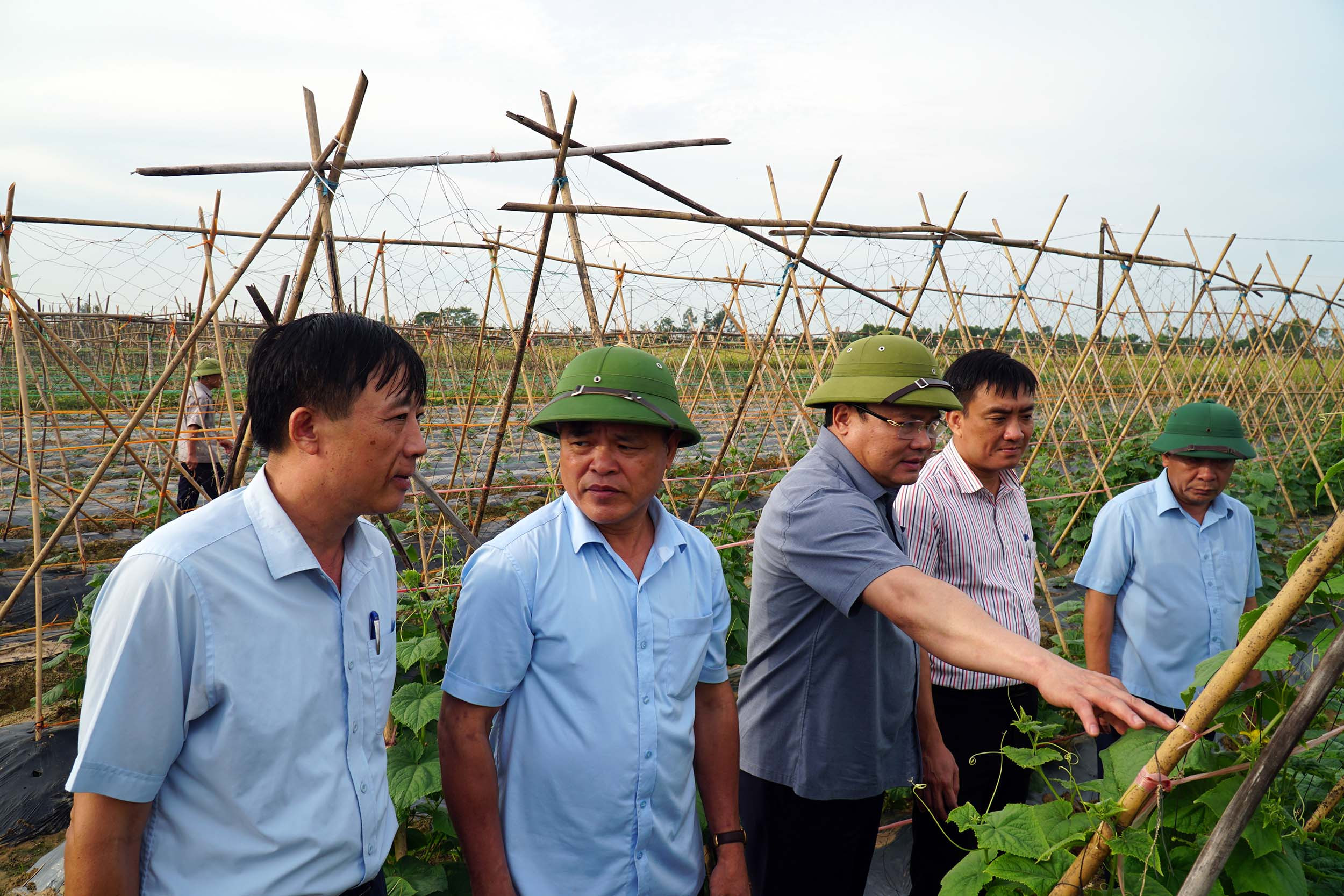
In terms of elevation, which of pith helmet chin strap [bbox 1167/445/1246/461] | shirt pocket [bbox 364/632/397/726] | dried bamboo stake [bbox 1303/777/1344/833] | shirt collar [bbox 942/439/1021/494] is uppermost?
pith helmet chin strap [bbox 1167/445/1246/461]

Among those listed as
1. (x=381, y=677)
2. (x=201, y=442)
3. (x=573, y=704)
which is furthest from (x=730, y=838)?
(x=201, y=442)

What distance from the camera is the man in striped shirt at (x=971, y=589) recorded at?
237cm

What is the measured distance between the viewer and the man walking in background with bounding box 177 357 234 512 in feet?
26.0

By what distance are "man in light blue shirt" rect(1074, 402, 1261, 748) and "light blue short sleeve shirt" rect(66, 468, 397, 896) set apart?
2.36 metres

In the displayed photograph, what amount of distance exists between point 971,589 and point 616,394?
139cm

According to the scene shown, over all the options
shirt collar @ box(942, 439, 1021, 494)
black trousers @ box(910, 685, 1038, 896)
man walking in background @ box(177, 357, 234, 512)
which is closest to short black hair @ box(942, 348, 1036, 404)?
shirt collar @ box(942, 439, 1021, 494)

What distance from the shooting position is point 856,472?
2053mm

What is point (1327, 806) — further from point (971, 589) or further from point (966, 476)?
point (966, 476)

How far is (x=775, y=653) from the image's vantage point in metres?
2.08

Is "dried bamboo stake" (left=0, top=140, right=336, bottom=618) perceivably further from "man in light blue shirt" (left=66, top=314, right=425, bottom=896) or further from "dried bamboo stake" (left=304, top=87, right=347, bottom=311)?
"man in light blue shirt" (left=66, top=314, right=425, bottom=896)

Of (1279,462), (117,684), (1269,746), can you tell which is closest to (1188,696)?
(1269,746)

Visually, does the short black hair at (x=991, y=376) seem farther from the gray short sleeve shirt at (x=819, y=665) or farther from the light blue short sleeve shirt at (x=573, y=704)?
the light blue short sleeve shirt at (x=573, y=704)

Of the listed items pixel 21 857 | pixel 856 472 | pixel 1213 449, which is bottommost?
pixel 21 857

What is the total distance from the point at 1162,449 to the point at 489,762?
252 cm
